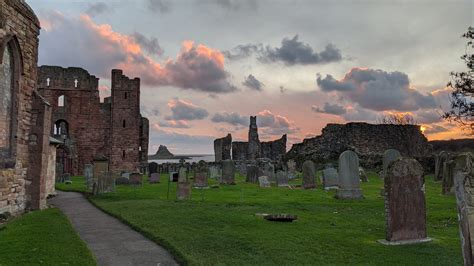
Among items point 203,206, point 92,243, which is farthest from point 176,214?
point 92,243

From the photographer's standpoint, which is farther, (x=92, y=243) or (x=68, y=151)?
(x=68, y=151)

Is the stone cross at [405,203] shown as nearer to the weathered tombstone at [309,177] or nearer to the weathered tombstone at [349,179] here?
the weathered tombstone at [349,179]

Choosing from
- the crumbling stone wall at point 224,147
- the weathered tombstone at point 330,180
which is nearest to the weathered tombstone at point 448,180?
the weathered tombstone at point 330,180

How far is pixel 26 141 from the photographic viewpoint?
1311 cm

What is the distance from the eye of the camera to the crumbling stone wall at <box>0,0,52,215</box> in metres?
11.7

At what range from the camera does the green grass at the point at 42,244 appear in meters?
6.79

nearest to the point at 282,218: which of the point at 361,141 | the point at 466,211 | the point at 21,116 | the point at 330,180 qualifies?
the point at 466,211

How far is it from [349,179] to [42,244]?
10769 millimetres

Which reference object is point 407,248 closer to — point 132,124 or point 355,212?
point 355,212

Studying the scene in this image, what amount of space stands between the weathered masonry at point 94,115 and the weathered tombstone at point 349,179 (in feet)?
95.1

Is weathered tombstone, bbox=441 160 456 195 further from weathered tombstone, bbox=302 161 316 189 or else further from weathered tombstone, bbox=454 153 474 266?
weathered tombstone, bbox=454 153 474 266

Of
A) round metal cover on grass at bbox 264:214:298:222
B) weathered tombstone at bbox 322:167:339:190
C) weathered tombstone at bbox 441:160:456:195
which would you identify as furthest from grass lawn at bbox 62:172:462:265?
weathered tombstone at bbox 322:167:339:190

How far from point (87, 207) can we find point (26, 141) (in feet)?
9.96

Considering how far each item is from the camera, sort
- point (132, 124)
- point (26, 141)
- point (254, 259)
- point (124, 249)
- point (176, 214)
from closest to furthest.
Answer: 1. point (254, 259)
2. point (124, 249)
3. point (176, 214)
4. point (26, 141)
5. point (132, 124)
